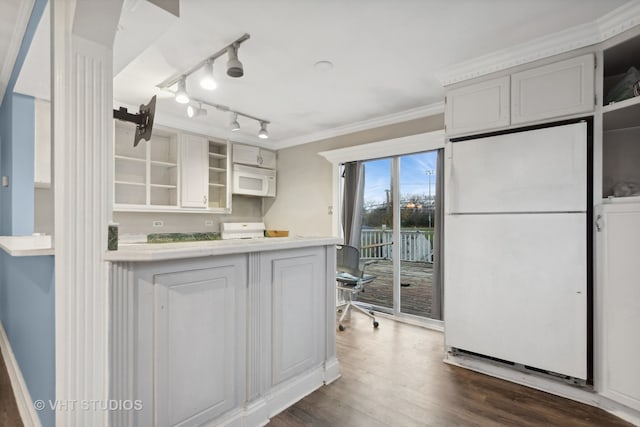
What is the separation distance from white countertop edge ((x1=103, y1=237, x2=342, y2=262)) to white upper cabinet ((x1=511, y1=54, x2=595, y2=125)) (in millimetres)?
1795

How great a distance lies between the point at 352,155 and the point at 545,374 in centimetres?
295

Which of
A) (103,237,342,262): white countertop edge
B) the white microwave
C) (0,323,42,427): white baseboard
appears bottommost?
(0,323,42,427): white baseboard

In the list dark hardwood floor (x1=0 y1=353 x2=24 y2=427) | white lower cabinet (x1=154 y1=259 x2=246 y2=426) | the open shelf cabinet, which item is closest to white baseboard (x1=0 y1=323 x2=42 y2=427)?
dark hardwood floor (x1=0 y1=353 x2=24 y2=427)

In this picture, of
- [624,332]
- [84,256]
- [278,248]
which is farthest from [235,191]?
[624,332]

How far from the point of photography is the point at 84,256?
1.21 metres

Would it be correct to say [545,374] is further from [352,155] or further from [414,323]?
[352,155]

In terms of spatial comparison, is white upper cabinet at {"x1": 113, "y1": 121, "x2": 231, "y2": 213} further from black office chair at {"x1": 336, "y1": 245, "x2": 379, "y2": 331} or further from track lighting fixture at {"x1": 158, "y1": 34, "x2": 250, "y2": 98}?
black office chair at {"x1": 336, "y1": 245, "x2": 379, "y2": 331}

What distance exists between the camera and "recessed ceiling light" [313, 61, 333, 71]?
8.16 feet

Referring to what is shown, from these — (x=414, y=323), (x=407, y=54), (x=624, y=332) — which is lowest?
(x=414, y=323)

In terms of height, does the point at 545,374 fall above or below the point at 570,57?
below

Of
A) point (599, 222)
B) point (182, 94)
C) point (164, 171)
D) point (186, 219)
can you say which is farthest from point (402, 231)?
point (164, 171)

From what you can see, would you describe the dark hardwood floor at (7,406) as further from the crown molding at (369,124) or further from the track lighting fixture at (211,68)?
the crown molding at (369,124)

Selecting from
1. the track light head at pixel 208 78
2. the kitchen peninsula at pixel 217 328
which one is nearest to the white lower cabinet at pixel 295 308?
the kitchen peninsula at pixel 217 328

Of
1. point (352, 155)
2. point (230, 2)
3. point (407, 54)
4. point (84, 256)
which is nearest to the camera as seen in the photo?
point (84, 256)
